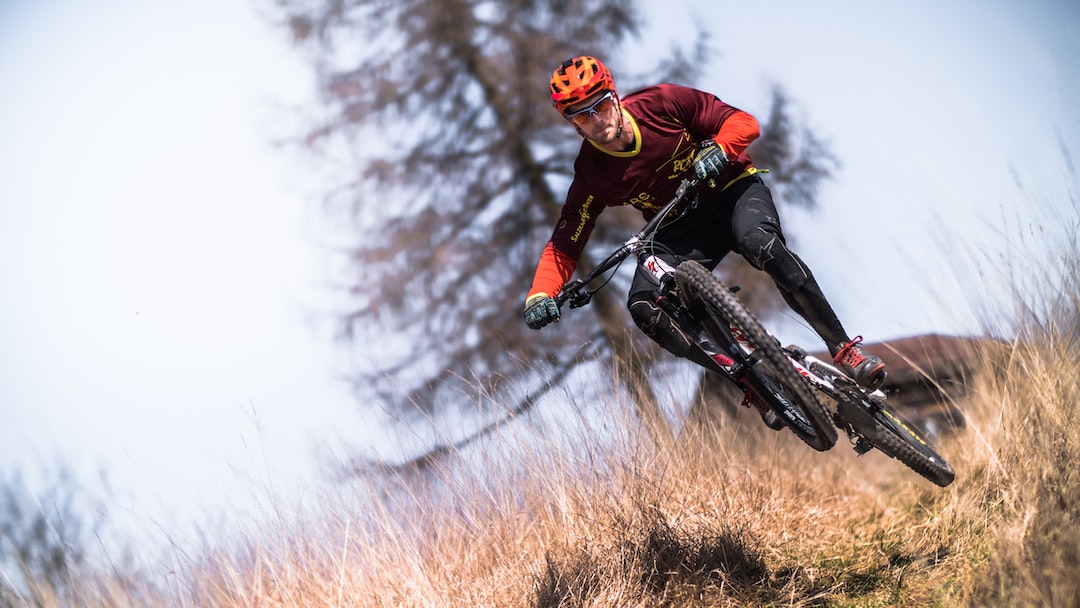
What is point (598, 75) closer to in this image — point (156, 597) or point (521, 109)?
point (156, 597)

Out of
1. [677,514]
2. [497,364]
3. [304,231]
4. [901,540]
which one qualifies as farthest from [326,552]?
[304,231]

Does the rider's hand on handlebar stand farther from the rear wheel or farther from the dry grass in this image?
the dry grass

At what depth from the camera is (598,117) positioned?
4277mm

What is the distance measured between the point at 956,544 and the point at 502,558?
8.21ft

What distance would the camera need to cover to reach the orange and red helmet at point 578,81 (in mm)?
4184

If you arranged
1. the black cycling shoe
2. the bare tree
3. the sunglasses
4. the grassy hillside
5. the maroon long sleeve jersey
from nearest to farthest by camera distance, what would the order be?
the black cycling shoe → the sunglasses → the maroon long sleeve jersey → the grassy hillside → the bare tree

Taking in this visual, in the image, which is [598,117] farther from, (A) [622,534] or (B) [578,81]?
(A) [622,534]

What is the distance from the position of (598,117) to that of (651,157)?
1.24 ft

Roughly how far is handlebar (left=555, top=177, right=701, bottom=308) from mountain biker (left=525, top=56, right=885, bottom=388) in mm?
83

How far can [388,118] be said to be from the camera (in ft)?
32.6

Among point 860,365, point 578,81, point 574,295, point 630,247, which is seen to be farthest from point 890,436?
point 578,81

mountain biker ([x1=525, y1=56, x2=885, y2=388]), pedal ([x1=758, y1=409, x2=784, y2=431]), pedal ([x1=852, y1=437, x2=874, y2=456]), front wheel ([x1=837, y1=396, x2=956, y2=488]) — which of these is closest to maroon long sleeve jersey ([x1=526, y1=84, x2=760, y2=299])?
mountain biker ([x1=525, y1=56, x2=885, y2=388])

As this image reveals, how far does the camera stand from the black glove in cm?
399

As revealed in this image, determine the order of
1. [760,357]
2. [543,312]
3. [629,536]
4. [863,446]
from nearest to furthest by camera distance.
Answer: [760,357] → [863,446] → [543,312] → [629,536]
